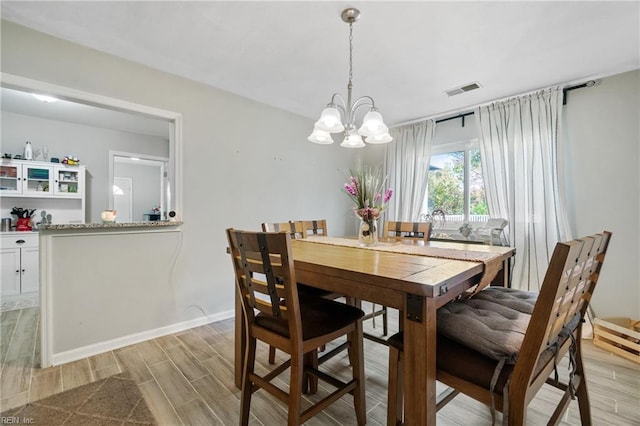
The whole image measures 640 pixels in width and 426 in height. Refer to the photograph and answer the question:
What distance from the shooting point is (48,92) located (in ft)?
6.46

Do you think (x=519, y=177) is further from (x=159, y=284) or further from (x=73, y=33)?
(x=73, y=33)

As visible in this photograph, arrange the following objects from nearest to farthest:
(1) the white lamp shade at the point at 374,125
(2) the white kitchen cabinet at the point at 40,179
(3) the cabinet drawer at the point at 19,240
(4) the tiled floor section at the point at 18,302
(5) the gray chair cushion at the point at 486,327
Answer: (5) the gray chair cushion at the point at 486,327 < (1) the white lamp shade at the point at 374,125 < (4) the tiled floor section at the point at 18,302 < (3) the cabinet drawer at the point at 19,240 < (2) the white kitchen cabinet at the point at 40,179

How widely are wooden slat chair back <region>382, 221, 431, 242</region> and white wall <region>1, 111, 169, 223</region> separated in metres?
4.29

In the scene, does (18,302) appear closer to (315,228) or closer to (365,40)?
(315,228)

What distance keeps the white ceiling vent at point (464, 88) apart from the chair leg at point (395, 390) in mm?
2621

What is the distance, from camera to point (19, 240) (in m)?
3.51

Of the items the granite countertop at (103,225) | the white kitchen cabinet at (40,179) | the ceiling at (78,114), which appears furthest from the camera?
the white kitchen cabinet at (40,179)

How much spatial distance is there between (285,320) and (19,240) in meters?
4.34

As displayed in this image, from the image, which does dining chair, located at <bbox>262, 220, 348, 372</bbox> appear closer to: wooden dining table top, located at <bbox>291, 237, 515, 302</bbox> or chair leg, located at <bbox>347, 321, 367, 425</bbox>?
chair leg, located at <bbox>347, 321, 367, 425</bbox>

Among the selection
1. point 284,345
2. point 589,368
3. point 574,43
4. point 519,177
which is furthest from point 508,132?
point 284,345

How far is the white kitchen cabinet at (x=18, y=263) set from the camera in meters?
3.40

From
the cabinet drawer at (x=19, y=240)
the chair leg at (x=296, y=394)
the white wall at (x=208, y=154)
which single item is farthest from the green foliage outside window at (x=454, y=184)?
the cabinet drawer at (x=19, y=240)

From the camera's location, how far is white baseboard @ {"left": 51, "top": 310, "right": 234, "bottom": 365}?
1.98 meters

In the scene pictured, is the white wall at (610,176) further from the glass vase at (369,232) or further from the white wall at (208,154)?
the white wall at (208,154)
